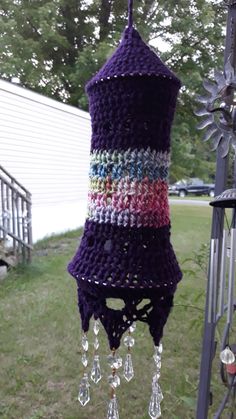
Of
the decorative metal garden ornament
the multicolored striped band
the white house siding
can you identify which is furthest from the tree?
the multicolored striped band

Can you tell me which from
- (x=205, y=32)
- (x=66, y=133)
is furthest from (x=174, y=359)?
(x=205, y=32)

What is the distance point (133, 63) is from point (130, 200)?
9.3 inches

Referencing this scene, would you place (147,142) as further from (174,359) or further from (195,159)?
(195,159)

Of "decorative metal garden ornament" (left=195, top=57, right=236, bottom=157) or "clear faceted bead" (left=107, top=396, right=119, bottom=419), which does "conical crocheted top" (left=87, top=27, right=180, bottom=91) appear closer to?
"decorative metal garden ornament" (left=195, top=57, right=236, bottom=157)

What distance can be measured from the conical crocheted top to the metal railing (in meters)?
4.41

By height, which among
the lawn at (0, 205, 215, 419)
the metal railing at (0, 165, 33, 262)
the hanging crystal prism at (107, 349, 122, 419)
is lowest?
the lawn at (0, 205, 215, 419)

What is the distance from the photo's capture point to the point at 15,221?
17.1ft

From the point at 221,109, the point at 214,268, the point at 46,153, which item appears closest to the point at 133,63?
the point at 221,109

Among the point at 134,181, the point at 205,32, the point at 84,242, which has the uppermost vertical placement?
the point at 205,32

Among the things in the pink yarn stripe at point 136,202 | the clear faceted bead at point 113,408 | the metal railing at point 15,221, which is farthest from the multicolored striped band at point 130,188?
the metal railing at point 15,221

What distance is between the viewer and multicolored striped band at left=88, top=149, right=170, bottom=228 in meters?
0.69

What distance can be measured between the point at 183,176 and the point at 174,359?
7.28 metres

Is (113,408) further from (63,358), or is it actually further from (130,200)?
(63,358)

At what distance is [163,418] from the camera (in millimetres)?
2170
